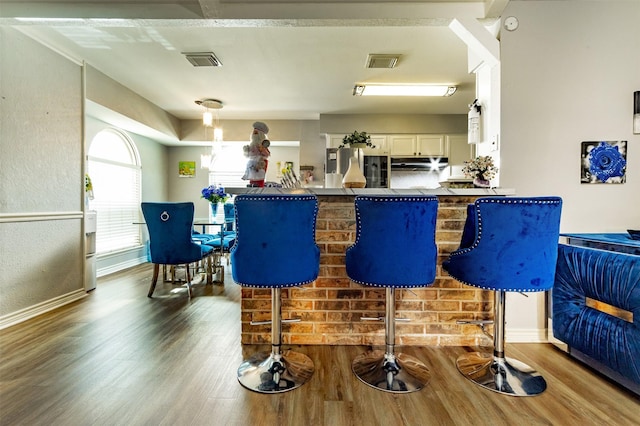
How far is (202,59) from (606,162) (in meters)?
3.73

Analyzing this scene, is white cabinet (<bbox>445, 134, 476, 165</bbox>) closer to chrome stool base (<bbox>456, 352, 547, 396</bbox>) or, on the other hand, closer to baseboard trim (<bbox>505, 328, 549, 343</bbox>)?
baseboard trim (<bbox>505, 328, 549, 343</bbox>)

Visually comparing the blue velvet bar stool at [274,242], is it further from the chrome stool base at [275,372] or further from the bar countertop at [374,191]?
the bar countertop at [374,191]

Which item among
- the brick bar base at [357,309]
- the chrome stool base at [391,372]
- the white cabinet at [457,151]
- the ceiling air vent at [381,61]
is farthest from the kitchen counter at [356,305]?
the white cabinet at [457,151]

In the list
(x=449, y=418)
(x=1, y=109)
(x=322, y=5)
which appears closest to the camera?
(x=449, y=418)

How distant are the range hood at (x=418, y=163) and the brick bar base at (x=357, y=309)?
2.89m

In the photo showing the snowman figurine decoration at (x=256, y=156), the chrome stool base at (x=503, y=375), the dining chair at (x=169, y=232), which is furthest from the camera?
the dining chair at (x=169, y=232)

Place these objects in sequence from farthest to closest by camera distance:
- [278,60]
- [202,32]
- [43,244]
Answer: [278,60], [43,244], [202,32]

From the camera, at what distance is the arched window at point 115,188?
4.20 m

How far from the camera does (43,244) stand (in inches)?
107

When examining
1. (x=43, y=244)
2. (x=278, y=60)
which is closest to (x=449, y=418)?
(x=278, y=60)

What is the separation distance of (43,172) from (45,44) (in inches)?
48.1

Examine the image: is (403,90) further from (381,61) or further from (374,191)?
(374,191)

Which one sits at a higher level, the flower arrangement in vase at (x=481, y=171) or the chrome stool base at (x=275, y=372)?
the flower arrangement in vase at (x=481, y=171)

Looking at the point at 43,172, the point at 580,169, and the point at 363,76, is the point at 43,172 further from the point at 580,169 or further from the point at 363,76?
the point at 580,169
